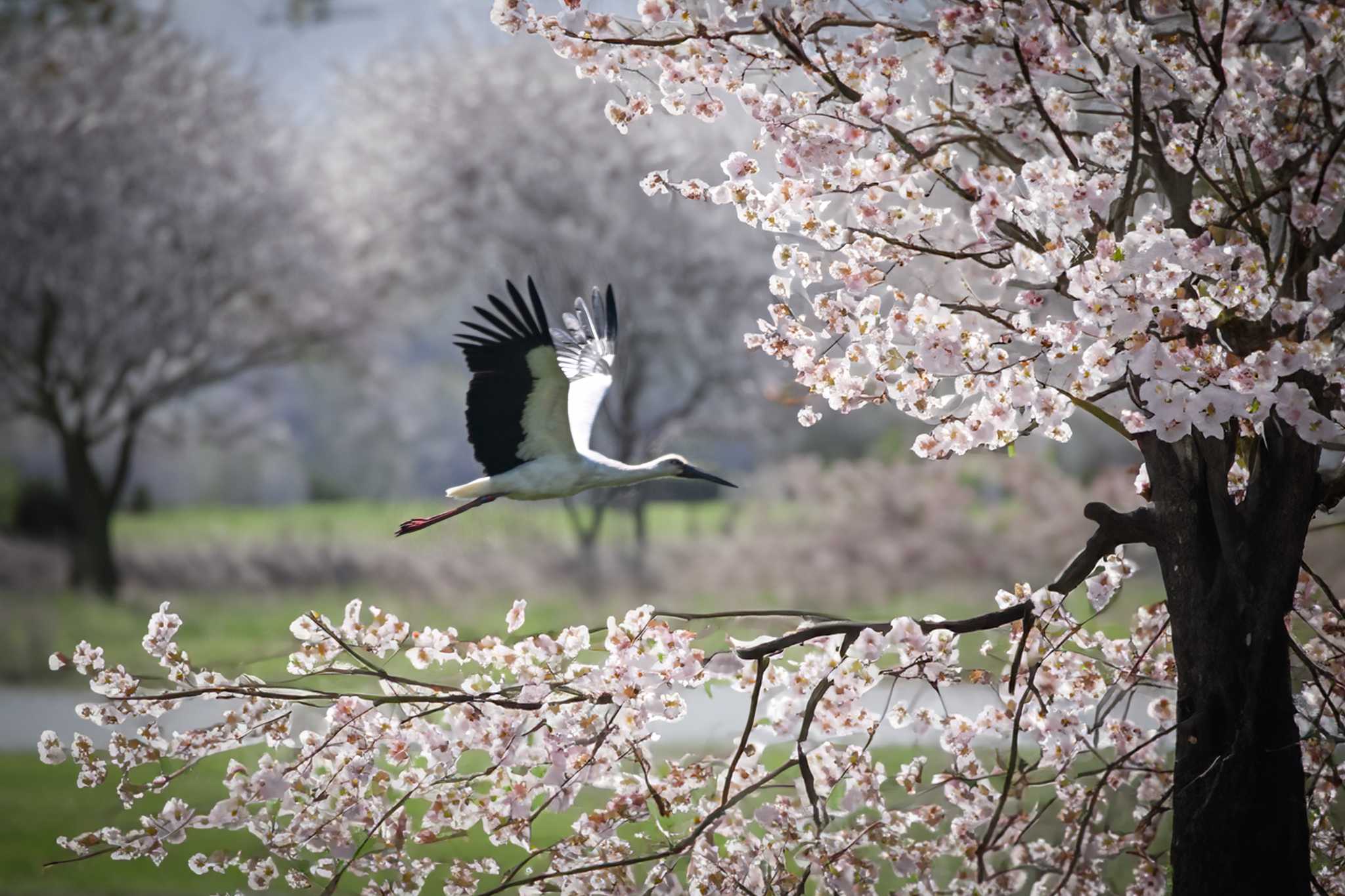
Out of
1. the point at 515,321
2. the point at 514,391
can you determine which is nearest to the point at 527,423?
the point at 514,391

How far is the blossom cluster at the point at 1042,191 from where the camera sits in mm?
1364

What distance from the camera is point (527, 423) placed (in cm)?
187

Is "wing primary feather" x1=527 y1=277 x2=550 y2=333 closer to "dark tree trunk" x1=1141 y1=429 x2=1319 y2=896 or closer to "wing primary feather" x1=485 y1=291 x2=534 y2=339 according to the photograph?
"wing primary feather" x1=485 y1=291 x2=534 y2=339

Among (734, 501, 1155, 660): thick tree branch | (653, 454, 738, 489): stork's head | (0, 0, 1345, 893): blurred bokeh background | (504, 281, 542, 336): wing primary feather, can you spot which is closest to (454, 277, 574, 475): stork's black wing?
(504, 281, 542, 336): wing primary feather

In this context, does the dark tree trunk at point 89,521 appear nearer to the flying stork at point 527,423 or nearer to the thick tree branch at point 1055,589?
the flying stork at point 527,423

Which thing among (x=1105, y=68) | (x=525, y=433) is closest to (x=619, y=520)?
(x=525, y=433)

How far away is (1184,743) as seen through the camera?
1.74 meters

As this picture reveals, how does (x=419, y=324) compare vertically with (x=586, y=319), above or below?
above

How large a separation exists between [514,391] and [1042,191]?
2.73 feet

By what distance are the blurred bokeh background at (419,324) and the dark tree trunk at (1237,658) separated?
4.03 meters

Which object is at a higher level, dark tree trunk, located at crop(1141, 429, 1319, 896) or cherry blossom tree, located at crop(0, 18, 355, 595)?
cherry blossom tree, located at crop(0, 18, 355, 595)

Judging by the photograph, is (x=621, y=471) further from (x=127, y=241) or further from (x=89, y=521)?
(x=89, y=521)

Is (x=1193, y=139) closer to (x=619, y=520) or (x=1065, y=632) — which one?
(x=1065, y=632)

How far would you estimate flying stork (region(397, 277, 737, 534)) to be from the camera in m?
1.80
